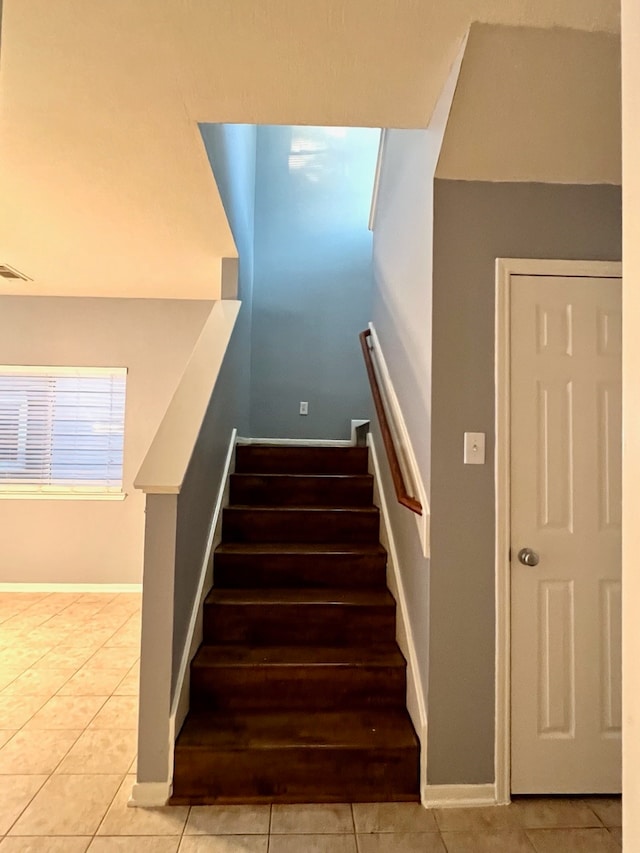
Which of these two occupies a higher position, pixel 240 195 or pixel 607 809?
pixel 240 195

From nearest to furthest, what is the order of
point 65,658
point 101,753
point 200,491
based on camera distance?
1. point 101,753
2. point 200,491
3. point 65,658

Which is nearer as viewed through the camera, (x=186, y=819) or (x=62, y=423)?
(x=186, y=819)

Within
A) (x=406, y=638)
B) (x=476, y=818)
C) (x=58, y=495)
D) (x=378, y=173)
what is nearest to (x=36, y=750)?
(x=406, y=638)

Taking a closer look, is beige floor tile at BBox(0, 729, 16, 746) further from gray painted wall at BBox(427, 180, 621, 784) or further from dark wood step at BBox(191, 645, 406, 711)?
gray painted wall at BBox(427, 180, 621, 784)

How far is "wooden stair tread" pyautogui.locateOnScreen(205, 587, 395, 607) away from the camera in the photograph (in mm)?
2406

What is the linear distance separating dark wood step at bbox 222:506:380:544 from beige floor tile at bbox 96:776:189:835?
1.29 metres

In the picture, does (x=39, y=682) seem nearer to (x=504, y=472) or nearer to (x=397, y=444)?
(x=397, y=444)

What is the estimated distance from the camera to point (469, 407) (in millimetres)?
1945

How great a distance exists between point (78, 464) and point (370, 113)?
355 centimetres

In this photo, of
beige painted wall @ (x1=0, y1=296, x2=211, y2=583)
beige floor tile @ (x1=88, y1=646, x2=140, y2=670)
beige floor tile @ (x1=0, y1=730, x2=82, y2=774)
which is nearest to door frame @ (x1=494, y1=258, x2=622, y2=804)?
beige floor tile @ (x1=0, y1=730, x2=82, y2=774)

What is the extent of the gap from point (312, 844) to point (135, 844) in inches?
21.6

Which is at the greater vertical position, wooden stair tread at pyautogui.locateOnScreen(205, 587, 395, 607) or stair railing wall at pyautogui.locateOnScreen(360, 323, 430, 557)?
stair railing wall at pyautogui.locateOnScreen(360, 323, 430, 557)
